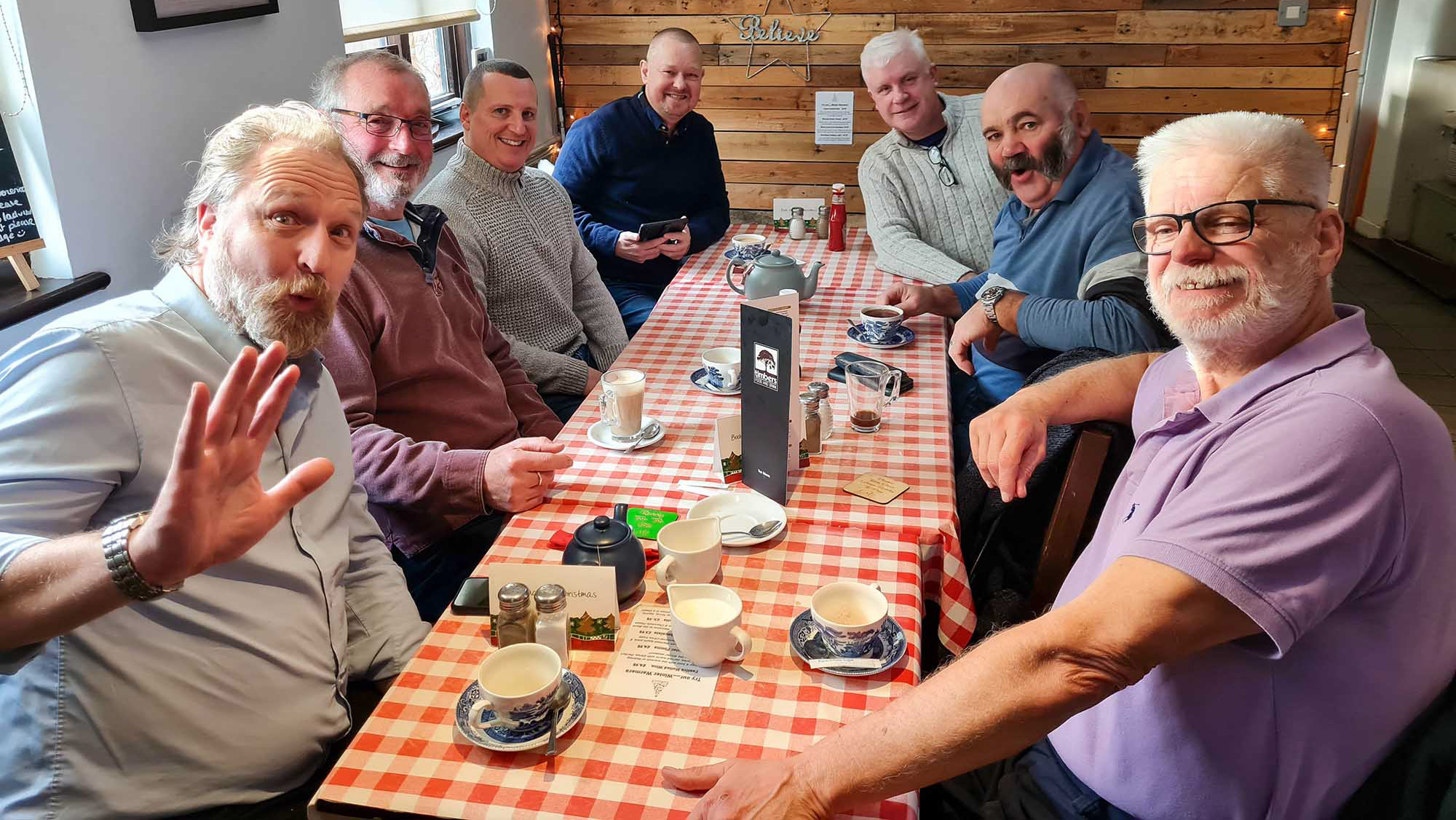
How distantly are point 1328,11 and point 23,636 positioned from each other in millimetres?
5431

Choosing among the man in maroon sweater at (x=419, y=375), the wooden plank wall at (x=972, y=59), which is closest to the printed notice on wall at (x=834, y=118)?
the wooden plank wall at (x=972, y=59)

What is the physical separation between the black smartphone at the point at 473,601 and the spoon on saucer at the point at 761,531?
0.37m

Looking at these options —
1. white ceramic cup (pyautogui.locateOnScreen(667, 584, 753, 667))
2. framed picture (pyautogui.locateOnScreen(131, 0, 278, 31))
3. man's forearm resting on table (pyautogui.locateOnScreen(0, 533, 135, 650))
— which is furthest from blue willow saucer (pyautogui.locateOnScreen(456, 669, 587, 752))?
framed picture (pyautogui.locateOnScreen(131, 0, 278, 31))

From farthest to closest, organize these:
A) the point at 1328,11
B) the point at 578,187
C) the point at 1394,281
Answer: the point at 1394,281 < the point at 1328,11 < the point at 578,187

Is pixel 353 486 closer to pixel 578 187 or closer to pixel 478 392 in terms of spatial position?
pixel 478 392

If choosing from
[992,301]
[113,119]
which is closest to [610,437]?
[992,301]

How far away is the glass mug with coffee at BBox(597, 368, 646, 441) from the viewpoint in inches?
73.2

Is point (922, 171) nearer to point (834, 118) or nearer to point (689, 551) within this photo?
point (834, 118)

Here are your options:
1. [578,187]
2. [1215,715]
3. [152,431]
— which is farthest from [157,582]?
[578,187]

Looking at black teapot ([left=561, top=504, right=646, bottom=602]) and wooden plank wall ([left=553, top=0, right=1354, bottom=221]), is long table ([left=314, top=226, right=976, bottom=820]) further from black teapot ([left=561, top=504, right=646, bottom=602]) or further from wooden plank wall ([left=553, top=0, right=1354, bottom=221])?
wooden plank wall ([left=553, top=0, right=1354, bottom=221])

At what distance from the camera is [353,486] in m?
1.69

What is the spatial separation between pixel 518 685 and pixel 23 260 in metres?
1.59

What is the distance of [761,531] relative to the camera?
1.53 metres

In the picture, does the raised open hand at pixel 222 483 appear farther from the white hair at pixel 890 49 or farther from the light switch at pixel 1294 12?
the light switch at pixel 1294 12
